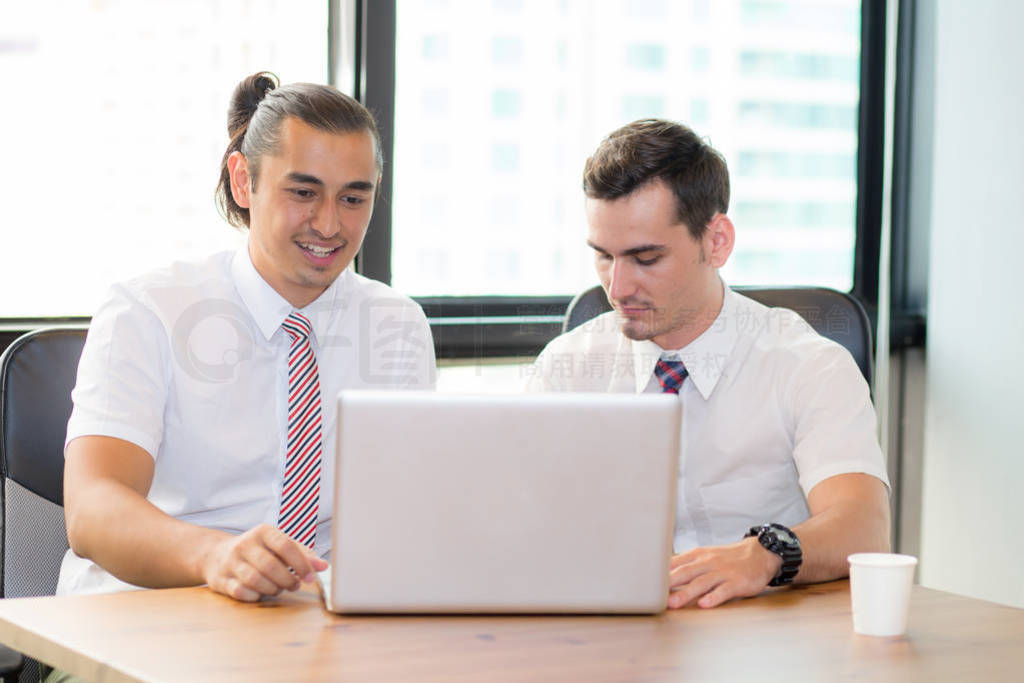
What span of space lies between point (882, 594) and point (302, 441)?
945mm

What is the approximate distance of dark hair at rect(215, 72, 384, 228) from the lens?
6.20ft

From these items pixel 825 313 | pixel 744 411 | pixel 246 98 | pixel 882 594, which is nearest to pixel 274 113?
pixel 246 98

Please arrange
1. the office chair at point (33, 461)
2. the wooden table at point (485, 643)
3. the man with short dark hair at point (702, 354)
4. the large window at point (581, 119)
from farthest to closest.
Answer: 1. the large window at point (581, 119)
2. the man with short dark hair at point (702, 354)
3. the office chair at point (33, 461)
4. the wooden table at point (485, 643)

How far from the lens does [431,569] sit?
3.85ft

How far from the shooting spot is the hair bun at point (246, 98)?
203cm

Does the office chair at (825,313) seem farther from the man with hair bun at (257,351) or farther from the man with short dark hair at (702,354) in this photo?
the man with hair bun at (257,351)

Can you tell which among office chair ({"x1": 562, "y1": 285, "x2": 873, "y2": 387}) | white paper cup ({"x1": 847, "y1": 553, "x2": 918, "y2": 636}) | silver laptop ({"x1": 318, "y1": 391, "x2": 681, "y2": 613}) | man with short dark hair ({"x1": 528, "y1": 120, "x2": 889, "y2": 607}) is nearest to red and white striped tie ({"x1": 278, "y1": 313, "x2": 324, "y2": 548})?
man with short dark hair ({"x1": 528, "y1": 120, "x2": 889, "y2": 607})

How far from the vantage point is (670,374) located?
186 centimetres

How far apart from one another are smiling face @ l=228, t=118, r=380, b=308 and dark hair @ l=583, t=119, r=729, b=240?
39 cm

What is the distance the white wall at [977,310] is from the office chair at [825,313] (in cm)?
96

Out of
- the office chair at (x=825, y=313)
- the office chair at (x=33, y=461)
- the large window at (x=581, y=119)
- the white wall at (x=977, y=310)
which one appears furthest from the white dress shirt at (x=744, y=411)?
the white wall at (x=977, y=310)

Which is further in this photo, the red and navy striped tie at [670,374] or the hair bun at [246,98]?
the hair bun at [246,98]

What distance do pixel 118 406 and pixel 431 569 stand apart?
69 cm

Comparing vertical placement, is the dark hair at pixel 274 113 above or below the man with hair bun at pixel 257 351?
above
